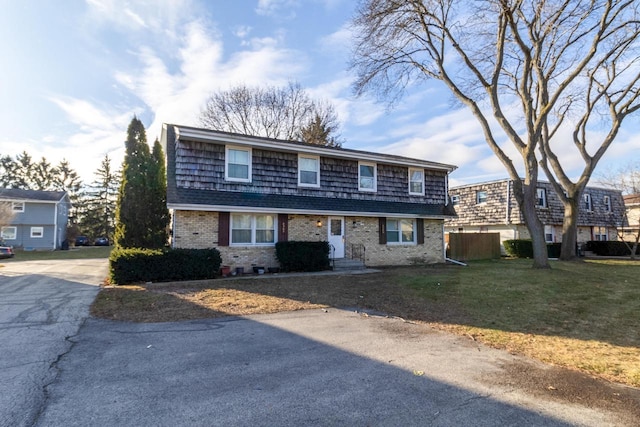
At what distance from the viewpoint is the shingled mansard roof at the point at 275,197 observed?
1304cm

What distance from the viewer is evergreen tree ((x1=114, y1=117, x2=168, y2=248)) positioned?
14234mm

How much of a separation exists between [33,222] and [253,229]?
100ft

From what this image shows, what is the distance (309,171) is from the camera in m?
15.8

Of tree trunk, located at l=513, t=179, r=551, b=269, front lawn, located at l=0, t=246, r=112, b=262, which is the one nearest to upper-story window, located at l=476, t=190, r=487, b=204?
tree trunk, located at l=513, t=179, r=551, b=269

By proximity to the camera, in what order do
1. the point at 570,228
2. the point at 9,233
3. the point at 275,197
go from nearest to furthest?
the point at 275,197 → the point at 570,228 → the point at 9,233

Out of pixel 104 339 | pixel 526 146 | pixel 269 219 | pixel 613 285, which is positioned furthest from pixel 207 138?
pixel 613 285

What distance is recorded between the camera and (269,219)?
48.0 feet

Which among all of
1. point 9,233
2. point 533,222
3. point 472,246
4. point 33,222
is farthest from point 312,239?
point 9,233

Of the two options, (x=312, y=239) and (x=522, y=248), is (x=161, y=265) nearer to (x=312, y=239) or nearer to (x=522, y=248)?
(x=312, y=239)

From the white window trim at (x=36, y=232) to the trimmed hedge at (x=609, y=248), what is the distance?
1884 inches

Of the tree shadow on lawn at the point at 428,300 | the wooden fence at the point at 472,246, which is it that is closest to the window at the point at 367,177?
the tree shadow on lawn at the point at 428,300

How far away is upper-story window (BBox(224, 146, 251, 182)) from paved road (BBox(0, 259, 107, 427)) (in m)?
5.99

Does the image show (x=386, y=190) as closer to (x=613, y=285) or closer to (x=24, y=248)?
(x=613, y=285)

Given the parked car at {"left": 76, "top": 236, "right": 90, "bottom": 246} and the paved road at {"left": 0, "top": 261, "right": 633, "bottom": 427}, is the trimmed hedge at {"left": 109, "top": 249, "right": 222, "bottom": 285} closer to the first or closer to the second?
the paved road at {"left": 0, "top": 261, "right": 633, "bottom": 427}
